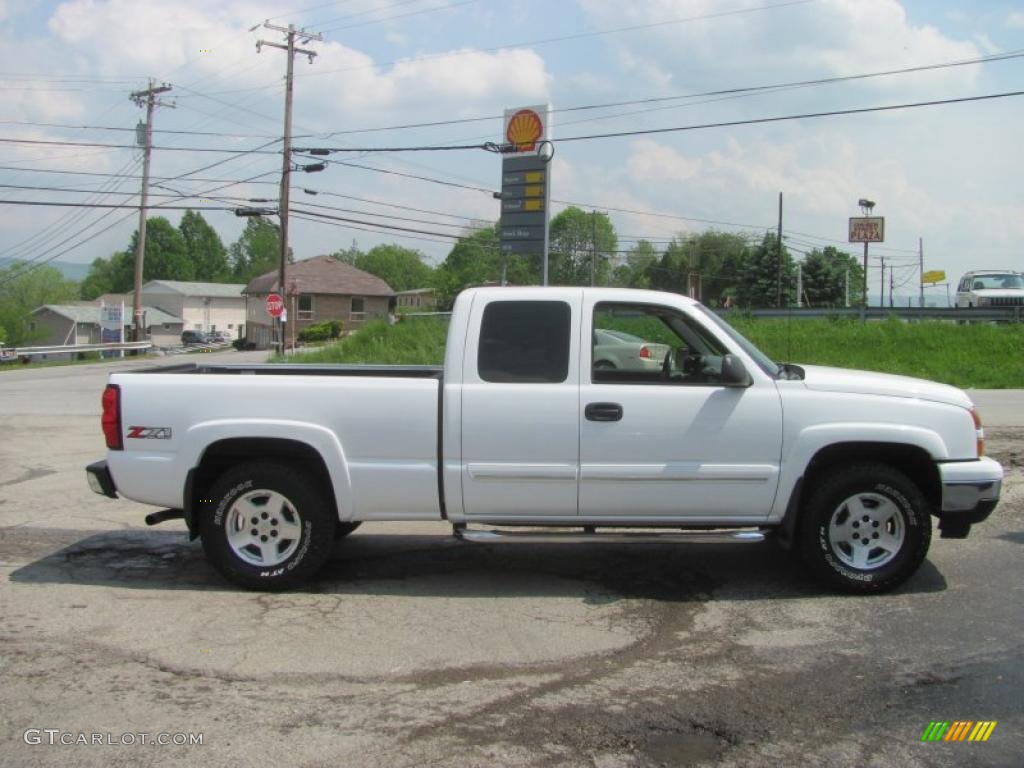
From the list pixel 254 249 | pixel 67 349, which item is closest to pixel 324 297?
pixel 67 349

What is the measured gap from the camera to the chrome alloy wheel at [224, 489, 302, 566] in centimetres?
580

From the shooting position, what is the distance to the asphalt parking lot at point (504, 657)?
382 cm

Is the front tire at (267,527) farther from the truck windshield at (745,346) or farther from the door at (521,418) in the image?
the truck windshield at (745,346)

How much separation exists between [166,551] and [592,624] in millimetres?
3449

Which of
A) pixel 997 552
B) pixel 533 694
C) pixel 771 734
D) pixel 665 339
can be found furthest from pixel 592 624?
pixel 997 552

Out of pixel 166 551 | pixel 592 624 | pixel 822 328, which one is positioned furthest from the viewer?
pixel 822 328

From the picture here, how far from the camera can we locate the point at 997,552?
6785 millimetres

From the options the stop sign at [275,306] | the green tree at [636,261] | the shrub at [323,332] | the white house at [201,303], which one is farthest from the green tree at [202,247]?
the stop sign at [275,306]

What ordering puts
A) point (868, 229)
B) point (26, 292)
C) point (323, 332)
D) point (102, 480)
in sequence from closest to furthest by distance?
point (102, 480) < point (868, 229) < point (323, 332) < point (26, 292)

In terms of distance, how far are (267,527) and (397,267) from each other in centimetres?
13741

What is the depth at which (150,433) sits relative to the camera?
5.79 meters

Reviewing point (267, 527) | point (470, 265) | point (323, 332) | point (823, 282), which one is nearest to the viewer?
point (267, 527)

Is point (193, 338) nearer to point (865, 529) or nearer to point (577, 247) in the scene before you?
point (577, 247)

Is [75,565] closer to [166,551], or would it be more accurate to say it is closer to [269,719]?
[166,551]
